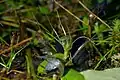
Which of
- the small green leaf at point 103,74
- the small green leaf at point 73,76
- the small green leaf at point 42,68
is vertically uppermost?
the small green leaf at point 42,68

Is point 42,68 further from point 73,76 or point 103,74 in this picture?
point 103,74

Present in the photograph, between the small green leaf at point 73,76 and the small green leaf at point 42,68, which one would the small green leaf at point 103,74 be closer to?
the small green leaf at point 73,76

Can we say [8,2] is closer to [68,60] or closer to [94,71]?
[68,60]

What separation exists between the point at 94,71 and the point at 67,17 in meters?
0.42

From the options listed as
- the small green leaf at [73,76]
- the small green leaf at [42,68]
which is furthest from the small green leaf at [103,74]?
the small green leaf at [42,68]

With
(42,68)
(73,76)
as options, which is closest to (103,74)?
(73,76)

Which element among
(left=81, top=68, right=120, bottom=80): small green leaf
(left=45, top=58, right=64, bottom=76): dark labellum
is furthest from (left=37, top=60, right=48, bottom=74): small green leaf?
(left=81, top=68, right=120, bottom=80): small green leaf

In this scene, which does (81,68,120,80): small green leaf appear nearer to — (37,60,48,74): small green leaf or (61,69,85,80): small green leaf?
(61,69,85,80): small green leaf

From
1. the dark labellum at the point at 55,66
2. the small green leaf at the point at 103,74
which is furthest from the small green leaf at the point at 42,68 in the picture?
the small green leaf at the point at 103,74

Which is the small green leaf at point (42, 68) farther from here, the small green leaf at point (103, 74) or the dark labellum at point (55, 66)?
the small green leaf at point (103, 74)

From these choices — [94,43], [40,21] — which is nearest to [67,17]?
[40,21]

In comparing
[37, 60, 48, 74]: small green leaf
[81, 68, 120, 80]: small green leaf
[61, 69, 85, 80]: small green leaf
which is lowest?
[81, 68, 120, 80]: small green leaf

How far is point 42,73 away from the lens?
4.56 feet

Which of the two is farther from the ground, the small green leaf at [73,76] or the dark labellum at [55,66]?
the dark labellum at [55,66]
